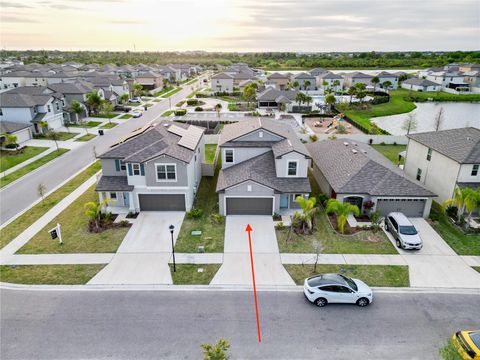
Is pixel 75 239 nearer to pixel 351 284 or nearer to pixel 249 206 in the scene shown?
pixel 249 206

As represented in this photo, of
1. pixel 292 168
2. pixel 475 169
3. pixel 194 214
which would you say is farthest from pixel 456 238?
pixel 194 214

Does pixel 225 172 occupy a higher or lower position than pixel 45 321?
higher

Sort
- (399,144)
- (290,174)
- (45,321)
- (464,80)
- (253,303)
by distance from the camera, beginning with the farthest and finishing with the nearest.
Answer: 1. (464,80)
2. (399,144)
3. (290,174)
4. (253,303)
5. (45,321)

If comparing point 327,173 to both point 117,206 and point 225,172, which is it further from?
point 117,206

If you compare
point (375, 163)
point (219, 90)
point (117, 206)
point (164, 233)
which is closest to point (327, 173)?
point (375, 163)

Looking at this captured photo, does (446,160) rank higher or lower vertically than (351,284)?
higher

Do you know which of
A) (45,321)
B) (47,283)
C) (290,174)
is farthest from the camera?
(290,174)

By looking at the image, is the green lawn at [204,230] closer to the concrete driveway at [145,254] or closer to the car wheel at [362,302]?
the concrete driveway at [145,254]
